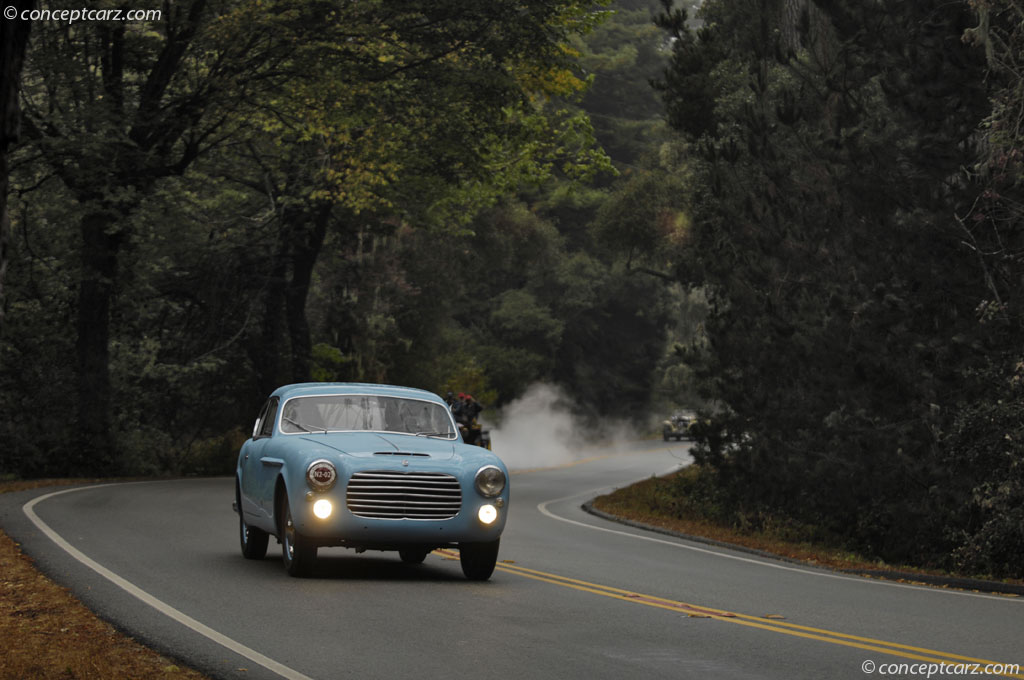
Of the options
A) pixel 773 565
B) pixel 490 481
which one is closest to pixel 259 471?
pixel 490 481

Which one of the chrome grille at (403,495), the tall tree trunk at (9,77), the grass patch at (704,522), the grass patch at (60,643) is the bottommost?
the grass patch at (704,522)

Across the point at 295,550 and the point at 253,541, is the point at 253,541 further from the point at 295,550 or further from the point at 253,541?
the point at 295,550

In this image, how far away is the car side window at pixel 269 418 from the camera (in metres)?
14.6

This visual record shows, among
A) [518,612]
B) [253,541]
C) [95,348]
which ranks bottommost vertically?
[253,541]

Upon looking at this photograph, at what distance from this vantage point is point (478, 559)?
44.2 feet

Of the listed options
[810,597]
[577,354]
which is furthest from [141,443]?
[577,354]

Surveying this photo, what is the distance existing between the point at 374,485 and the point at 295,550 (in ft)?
3.54

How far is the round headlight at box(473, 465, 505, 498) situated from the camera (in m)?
12.9

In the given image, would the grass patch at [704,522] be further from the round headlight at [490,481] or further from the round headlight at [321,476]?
→ the round headlight at [321,476]

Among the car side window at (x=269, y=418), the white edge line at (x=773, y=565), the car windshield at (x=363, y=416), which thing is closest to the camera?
the car windshield at (x=363, y=416)

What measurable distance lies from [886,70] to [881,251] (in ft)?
9.28

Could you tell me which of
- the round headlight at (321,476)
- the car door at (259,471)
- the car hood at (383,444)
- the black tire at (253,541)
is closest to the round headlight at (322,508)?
the round headlight at (321,476)

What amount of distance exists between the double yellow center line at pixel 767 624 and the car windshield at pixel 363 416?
1.93 metres

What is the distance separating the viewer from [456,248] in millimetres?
53500
